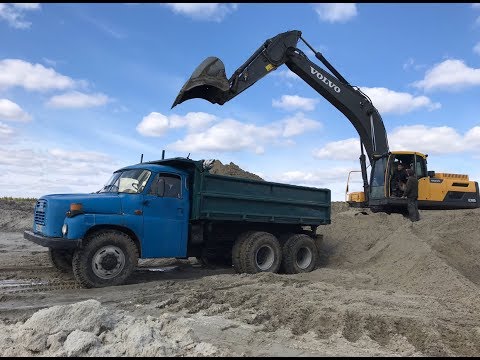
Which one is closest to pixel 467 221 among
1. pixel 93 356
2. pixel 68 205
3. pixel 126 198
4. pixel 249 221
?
pixel 249 221

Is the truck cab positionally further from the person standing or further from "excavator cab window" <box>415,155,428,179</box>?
"excavator cab window" <box>415,155,428,179</box>

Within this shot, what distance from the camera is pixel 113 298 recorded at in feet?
23.5

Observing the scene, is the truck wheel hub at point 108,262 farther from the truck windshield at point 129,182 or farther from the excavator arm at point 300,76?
the excavator arm at point 300,76

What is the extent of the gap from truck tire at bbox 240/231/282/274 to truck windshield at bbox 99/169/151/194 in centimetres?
270

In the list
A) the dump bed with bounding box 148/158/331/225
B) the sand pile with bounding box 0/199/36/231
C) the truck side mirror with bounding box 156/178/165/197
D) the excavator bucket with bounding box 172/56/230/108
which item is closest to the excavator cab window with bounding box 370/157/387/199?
the dump bed with bounding box 148/158/331/225

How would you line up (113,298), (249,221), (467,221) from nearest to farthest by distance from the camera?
1. (113,298)
2. (249,221)
3. (467,221)

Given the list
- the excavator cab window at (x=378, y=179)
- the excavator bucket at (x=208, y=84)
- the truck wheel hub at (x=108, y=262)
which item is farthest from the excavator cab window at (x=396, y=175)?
the truck wheel hub at (x=108, y=262)

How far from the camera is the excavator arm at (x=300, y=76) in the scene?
10908 millimetres

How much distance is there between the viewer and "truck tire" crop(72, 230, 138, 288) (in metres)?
7.95

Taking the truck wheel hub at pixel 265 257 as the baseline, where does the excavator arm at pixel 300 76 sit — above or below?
above

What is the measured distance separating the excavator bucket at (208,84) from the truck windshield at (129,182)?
2317 millimetres

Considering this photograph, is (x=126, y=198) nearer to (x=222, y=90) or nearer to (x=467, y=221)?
(x=222, y=90)

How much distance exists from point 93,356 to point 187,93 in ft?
24.5

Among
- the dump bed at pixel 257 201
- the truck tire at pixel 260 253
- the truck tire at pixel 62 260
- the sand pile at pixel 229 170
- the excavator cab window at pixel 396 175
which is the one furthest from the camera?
the sand pile at pixel 229 170
